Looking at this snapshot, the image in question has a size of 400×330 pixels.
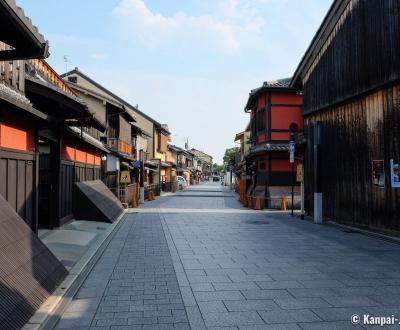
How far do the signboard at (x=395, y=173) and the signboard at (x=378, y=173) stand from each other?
46 centimetres

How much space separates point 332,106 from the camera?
16.5m

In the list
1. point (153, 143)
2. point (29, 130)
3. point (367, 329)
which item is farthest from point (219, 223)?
point (153, 143)

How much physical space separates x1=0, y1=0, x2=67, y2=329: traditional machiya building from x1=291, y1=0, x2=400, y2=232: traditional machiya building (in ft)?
33.9

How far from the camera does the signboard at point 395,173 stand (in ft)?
38.6

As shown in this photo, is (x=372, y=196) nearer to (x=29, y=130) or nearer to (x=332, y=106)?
(x=332, y=106)

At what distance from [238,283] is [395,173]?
756 cm

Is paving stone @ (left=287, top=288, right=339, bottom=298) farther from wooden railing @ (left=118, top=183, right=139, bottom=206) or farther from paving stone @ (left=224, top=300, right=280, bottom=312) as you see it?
wooden railing @ (left=118, top=183, right=139, bottom=206)

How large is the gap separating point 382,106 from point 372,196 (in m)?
3.11

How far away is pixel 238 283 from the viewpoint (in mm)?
6926

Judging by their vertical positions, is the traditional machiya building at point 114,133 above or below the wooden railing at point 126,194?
above

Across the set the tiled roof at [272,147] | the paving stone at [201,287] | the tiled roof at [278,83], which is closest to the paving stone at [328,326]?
the paving stone at [201,287]

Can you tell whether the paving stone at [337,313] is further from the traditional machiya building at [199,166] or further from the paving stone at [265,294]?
the traditional machiya building at [199,166]

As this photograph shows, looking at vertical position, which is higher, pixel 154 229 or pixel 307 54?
pixel 307 54

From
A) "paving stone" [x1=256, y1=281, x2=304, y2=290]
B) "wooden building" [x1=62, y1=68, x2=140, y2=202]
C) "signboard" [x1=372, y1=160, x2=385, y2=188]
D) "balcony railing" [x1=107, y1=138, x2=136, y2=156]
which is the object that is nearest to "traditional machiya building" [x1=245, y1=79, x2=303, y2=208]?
"wooden building" [x1=62, y1=68, x2=140, y2=202]
